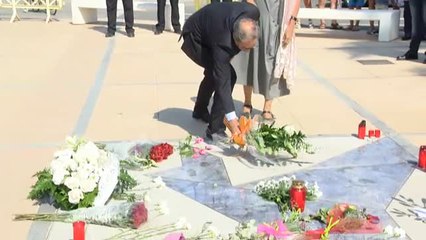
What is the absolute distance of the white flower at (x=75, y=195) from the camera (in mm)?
4148

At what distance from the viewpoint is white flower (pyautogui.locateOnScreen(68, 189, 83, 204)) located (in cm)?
415

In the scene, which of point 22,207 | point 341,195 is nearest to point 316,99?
point 341,195

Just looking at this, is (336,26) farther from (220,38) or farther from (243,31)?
(243,31)

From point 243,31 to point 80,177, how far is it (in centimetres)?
165

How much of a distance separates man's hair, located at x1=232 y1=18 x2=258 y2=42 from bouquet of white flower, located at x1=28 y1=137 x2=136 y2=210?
1.37 meters

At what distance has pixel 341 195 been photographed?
455 cm

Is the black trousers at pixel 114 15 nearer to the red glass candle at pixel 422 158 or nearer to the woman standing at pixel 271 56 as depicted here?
the woman standing at pixel 271 56

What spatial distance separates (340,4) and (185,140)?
1015 centimetres

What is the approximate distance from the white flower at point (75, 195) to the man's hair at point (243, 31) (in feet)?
5.50

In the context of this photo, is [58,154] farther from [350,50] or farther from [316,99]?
[350,50]

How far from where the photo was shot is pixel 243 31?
4.96 meters

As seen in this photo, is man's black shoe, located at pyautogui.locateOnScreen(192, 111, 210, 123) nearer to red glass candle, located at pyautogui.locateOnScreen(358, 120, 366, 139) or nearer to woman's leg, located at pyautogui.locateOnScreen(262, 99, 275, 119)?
woman's leg, located at pyautogui.locateOnScreen(262, 99, 275, 119)

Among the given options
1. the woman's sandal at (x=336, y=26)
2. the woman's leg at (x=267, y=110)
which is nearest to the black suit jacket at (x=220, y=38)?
the woman's leg at (x=267, y=110)

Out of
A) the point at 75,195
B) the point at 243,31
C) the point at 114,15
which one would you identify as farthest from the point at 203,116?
the point at 114,15
